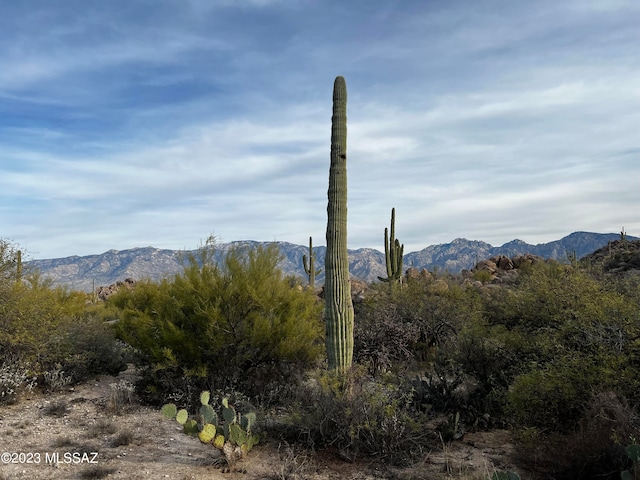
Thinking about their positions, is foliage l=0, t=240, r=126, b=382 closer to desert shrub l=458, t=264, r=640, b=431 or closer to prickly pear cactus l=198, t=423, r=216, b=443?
prickly pear cactus l=198, t=423, r=216, b=443

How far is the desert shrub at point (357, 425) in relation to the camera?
20.5ft

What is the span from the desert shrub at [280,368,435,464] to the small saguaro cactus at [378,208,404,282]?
1334 centimetres

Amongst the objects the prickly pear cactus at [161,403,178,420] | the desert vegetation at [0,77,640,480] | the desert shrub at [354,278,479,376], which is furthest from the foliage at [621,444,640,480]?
the desert shrub at [354,278,479,376]

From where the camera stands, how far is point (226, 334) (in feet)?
27.7

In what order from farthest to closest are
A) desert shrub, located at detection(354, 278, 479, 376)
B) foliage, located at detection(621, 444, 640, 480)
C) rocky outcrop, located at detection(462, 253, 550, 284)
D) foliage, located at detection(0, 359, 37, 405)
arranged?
rocky outcrop, located at detection(462, 253, 550, 284), desert shrub, located at detection(354, 278, 479, 376), foliage, located at detection(0, 359, 37, 405), foliage, located at detection(621, 444, 640, 480)

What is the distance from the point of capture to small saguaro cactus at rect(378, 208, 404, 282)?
20373 millimetres

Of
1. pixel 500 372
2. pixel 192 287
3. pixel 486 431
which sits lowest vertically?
pixel 486 431

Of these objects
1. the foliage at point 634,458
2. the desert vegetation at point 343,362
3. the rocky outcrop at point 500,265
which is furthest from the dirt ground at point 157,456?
the rocky outcrop at point 500,265

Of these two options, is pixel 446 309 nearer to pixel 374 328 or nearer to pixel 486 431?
pixel 374 328

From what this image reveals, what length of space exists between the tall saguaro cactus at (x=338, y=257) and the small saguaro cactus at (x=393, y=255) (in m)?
11.8

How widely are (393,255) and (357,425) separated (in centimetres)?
1461

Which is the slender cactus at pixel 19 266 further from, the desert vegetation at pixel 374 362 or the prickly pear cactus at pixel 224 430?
the prickly pear cactus at pixel 224 430

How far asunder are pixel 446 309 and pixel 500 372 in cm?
536

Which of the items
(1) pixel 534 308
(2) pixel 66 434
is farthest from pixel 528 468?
(2) pixel 66 434
